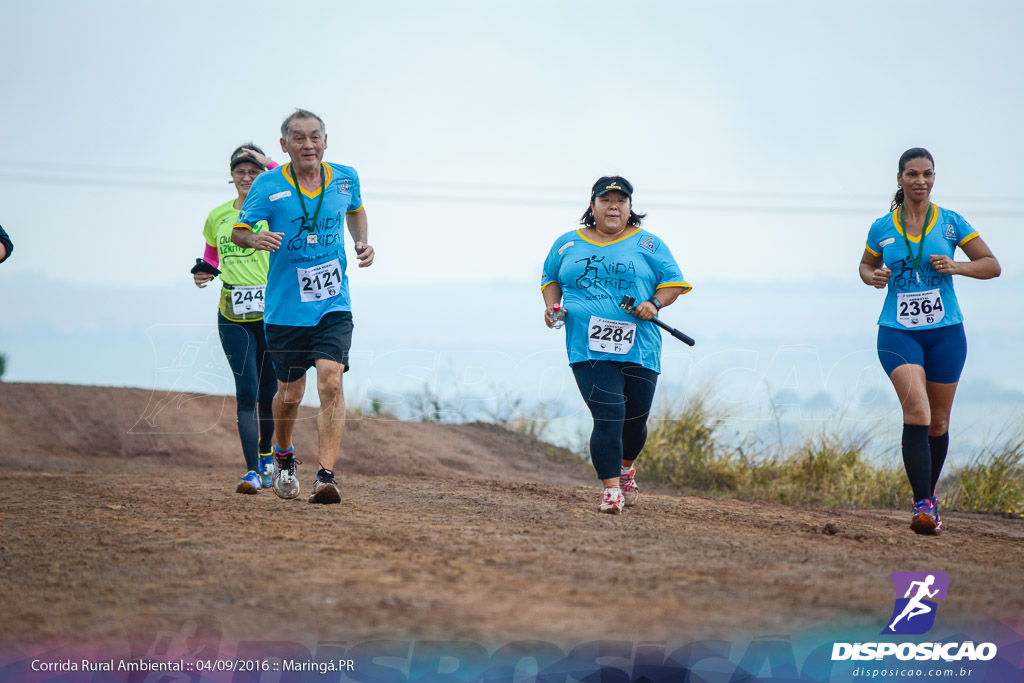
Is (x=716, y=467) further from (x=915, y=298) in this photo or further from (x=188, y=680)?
(x=188, y=680)

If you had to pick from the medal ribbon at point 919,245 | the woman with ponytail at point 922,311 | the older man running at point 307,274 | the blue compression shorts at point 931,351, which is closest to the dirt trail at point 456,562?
the woman with ponytail at point 922,311

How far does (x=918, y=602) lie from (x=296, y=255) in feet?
13.7

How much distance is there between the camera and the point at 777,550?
469cm

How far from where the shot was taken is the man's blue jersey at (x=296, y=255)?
20.3 ft

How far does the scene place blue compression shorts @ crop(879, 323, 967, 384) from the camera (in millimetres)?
6055

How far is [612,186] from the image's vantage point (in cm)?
641

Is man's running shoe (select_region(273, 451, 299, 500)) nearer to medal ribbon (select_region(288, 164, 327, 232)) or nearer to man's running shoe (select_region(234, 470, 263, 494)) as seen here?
man's running shoe (select_region(234, 470, 263, 494))


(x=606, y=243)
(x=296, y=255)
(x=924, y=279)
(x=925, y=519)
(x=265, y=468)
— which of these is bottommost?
(x=265, y=468)

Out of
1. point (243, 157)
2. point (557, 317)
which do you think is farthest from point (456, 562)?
point (243, 157)

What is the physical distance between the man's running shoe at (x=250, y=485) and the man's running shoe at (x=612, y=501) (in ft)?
8.40

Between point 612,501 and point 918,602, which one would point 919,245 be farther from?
point 918,602

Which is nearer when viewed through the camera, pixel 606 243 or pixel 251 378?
pixel 606 243

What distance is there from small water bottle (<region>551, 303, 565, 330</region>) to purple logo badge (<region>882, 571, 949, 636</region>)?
2827 mm

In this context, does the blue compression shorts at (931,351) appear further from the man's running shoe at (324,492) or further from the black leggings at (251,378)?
the black leggings at (251,378)
